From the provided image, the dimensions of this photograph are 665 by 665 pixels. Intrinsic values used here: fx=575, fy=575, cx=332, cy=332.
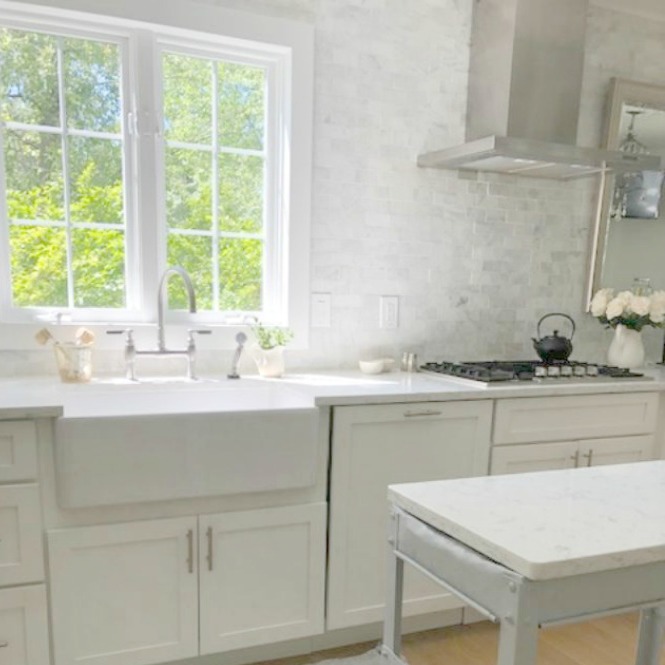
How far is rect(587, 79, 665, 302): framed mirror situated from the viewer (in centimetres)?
298

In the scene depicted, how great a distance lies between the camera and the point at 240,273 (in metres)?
2.52

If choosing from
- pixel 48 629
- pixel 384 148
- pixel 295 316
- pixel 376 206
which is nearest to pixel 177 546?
pixel 48 629

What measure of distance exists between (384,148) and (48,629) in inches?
86.9

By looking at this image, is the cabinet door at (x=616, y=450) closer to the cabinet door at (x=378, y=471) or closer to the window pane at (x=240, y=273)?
the cabinet door at (x=378, y=471)

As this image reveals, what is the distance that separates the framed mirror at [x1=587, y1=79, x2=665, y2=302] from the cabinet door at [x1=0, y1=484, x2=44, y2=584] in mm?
2723

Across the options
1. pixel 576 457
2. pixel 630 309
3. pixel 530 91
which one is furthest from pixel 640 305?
pixel 530 91

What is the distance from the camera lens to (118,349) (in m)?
2.29

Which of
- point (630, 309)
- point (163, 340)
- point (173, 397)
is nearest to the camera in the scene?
point (173, 397)

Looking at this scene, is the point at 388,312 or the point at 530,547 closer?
the point at 530,547

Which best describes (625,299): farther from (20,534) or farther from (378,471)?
(20,534)

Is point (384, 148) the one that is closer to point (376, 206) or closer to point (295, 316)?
point (376, 206)

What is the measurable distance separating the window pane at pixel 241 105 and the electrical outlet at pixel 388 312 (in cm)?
88

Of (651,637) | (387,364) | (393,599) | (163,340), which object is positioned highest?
(163,340)

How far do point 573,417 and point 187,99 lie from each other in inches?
80.4
